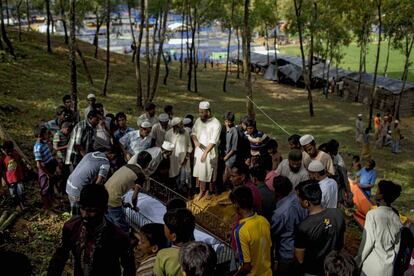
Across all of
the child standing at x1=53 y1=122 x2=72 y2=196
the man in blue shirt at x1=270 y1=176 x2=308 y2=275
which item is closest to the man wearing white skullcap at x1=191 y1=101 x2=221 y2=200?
the child standing at x1=53 y1=122 x2=72 y2=196

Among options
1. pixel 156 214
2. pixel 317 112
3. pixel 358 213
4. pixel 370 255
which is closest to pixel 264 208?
pixel 370 255

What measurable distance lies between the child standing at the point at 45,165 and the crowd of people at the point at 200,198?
0.06 ft

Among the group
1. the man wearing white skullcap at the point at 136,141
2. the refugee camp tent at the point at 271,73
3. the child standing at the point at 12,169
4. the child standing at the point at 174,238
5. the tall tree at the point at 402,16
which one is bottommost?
the refugee camp tent at the point at 271,73

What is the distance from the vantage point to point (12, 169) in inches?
298

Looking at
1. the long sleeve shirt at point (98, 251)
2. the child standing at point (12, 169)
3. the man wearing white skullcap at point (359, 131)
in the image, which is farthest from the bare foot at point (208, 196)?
the man wearing white skullcap at point (359, 131)

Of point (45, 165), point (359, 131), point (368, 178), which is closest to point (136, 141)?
point (45, 165)

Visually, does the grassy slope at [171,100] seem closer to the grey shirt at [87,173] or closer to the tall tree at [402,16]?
the tall tree at [402,16]

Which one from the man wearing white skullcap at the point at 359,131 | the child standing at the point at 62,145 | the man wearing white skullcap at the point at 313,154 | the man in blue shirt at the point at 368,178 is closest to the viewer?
the man wearing white skullcap at the point at 313,154

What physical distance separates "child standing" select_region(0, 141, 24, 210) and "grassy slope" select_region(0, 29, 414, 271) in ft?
2.01

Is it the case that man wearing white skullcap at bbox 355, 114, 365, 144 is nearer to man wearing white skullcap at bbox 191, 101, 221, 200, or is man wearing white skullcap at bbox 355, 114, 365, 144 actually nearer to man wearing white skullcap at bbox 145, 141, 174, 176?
man wearing white skullcap at bbox 191, 101, 221, 200

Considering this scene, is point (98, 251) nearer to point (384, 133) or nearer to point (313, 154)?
point (313, 154)

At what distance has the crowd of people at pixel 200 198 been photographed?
3.70m

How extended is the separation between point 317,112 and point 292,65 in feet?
47.3

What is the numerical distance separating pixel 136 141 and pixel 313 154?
318 centimetres
